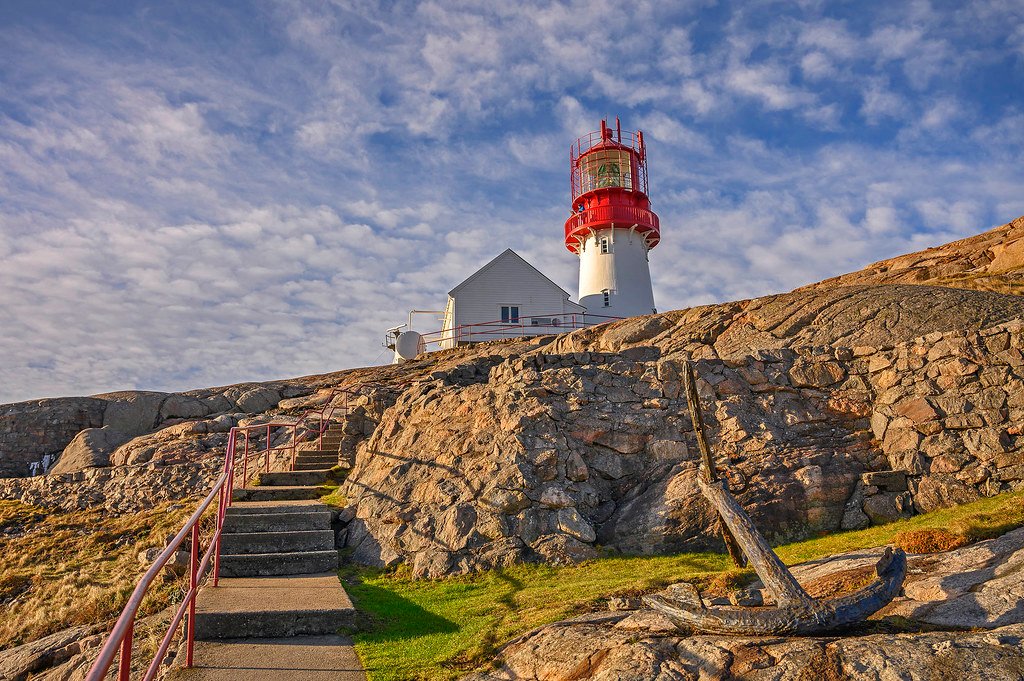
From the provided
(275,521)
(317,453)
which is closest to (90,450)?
(317,453)

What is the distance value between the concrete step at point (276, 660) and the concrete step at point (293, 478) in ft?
23.2

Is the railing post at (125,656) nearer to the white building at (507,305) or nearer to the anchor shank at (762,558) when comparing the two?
the anchor shank at (762,558)

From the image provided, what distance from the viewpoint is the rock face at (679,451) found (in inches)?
427

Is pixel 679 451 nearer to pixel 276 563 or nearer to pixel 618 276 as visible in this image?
pixel 276 563

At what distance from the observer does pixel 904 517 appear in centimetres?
1088

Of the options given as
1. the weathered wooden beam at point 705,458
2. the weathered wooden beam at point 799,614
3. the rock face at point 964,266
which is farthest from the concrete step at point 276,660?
the rock face at point 964,266

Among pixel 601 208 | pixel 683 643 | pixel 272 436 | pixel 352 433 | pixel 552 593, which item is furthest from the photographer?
pixel 601 208

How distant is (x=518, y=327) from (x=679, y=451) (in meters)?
20.9

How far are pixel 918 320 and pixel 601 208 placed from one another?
23.3 m

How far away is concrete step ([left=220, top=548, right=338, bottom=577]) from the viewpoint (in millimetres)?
9414

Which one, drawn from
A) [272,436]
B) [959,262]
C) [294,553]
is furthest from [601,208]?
[294,553]

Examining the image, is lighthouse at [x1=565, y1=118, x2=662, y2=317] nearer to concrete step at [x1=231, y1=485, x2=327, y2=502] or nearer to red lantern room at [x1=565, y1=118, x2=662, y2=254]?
red lantern room at [x1=565, y1=118, x2=662, y2=254]

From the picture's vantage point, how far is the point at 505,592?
9094 millimetres

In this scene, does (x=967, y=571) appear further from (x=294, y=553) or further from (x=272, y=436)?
(x=272, y=436)
